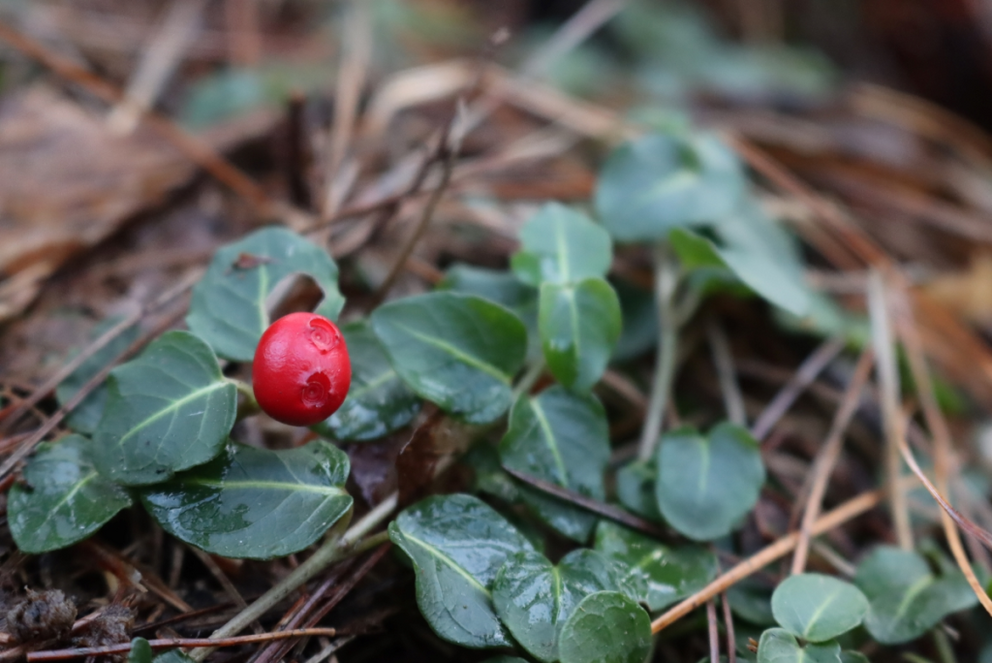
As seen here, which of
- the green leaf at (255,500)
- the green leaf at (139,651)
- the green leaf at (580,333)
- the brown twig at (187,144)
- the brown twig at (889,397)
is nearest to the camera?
the green leaf at (139,651)

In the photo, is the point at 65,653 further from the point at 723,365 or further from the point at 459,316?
the point at 723,365

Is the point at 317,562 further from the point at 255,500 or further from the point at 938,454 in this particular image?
the point at 938,454

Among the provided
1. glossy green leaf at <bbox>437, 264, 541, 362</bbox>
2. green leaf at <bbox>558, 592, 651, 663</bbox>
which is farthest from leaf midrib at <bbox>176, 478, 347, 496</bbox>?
glossy green leaf at <bbox>437, 264, 541, 362</bbox>

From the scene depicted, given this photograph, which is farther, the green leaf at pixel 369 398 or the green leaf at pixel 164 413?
the green leaf at pixel 369 398

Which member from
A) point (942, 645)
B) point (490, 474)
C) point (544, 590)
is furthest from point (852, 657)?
point (490, 474)

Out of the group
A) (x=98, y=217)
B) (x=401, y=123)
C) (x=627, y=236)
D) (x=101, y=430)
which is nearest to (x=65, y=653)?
(x=101, y=430)

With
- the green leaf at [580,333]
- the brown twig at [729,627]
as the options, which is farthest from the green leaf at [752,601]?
the green leaf at [580,333]

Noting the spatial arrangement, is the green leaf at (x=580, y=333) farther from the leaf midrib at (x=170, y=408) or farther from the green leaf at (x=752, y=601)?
the leaf midrib at (x=170, y=408)
